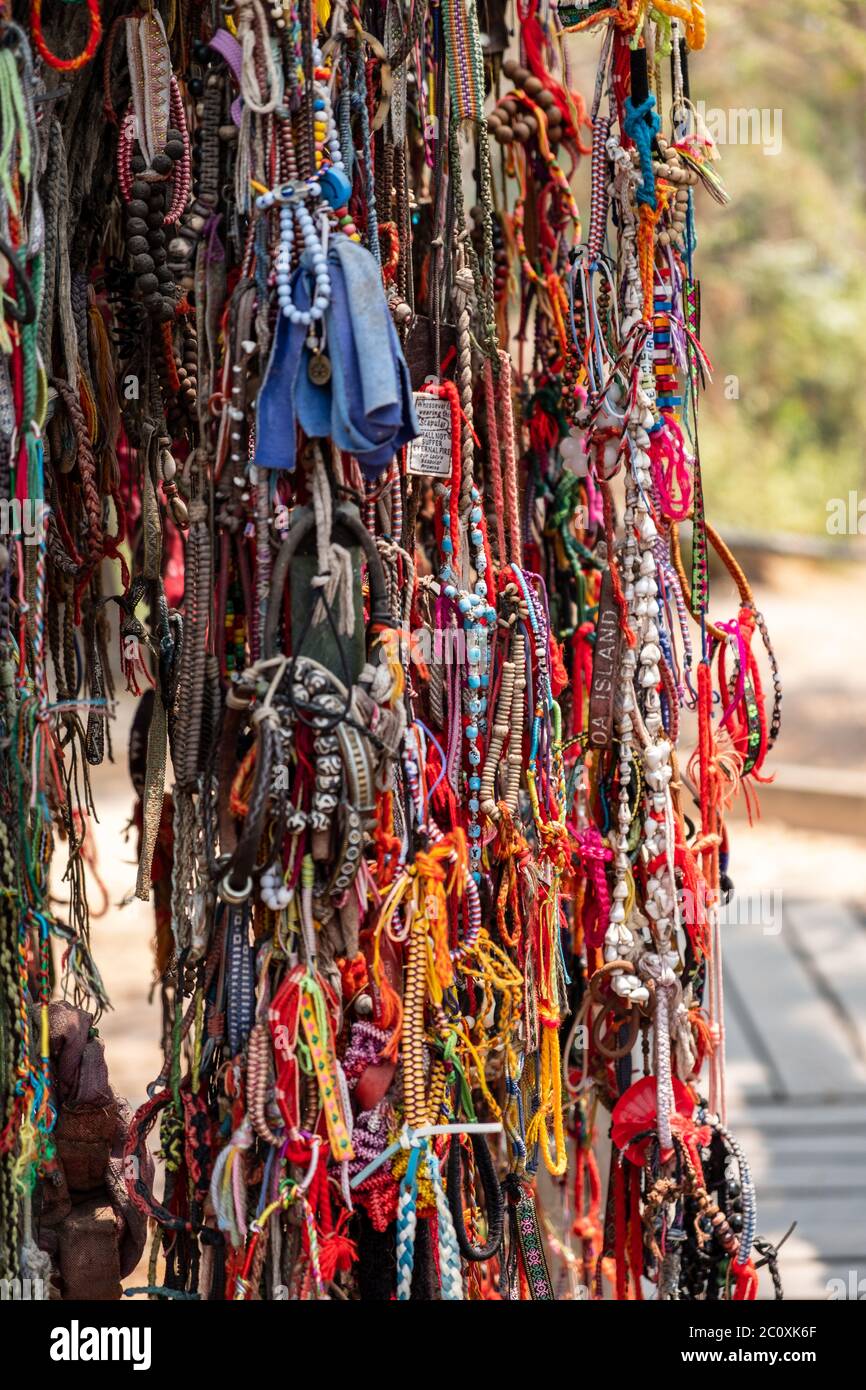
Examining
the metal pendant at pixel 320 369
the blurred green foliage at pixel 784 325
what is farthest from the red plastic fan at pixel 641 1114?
the blurred green foliage at pixel 784 325

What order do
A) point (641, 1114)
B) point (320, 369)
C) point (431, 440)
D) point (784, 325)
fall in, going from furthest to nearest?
point (784, 325), point (641, 1114), point (431, 440), point (320, 369)

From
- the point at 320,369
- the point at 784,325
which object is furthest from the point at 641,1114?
the point at 784,325

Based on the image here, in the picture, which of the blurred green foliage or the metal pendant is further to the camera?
the blurred green foliage

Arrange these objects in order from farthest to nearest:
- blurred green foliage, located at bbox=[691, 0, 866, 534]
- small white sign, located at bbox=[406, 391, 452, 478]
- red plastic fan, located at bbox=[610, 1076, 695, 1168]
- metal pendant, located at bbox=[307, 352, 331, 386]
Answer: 1. blurred green foliage, located at bbox=[691, 0, 866, 534]
2. red plastic fan, located at bbox=[610, 1076, 695, 1168]
3. small white sign, located at bbox=[406, 391, 452, 478]
4. metal pendant, located at bbox=[307, 352, 331, 386]

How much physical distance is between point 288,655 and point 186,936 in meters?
0.34

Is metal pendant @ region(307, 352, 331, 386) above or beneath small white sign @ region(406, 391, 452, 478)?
above

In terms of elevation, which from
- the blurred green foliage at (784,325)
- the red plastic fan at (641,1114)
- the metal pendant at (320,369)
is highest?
the blurred green foliage at (784,325)

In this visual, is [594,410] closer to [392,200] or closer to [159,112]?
[392,200]

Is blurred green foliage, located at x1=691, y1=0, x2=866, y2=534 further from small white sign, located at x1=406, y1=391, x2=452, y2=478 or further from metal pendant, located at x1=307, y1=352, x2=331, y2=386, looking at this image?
metal pendant, located at x1=307, y1=352, x2=331, y2=386

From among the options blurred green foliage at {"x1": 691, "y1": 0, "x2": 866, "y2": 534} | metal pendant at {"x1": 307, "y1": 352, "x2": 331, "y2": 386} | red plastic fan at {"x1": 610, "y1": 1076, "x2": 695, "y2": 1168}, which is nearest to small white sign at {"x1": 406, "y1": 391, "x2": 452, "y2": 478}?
metal pendant at {"x1": 307, "y1": 352, "x2": 331, "y2": 386}

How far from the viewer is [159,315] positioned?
155cm

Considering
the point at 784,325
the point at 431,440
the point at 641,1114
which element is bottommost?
the point at 641,1114

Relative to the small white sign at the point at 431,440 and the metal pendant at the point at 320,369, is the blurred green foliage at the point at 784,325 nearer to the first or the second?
the small white sign at the point at 431,440

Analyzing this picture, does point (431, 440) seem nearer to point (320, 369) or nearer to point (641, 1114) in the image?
point (320, 369)
